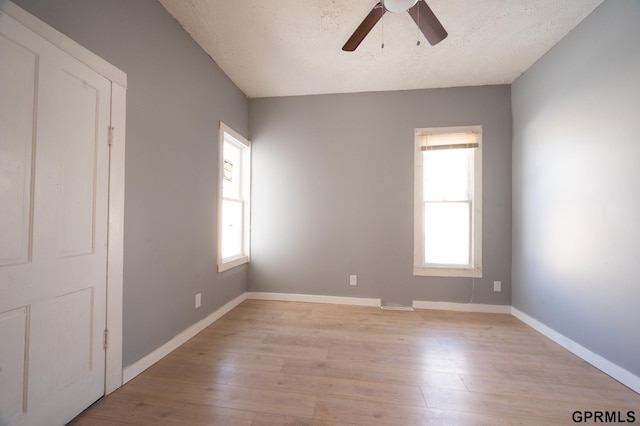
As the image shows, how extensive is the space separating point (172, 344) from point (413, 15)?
3311 millimetres

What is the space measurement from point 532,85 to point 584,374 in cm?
278

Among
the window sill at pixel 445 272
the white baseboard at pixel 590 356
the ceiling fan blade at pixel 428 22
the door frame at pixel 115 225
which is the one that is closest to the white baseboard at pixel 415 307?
the white baseboard at pixel 590 356

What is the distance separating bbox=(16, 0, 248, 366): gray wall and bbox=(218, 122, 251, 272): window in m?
0.15

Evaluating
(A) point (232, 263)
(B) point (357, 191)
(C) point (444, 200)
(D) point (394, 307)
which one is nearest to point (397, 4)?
(B) point (357, 191)

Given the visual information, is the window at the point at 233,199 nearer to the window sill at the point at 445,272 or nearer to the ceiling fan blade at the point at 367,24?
the ceiling fan blade at the point at 367,24

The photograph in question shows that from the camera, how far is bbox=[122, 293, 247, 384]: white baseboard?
5.61ft

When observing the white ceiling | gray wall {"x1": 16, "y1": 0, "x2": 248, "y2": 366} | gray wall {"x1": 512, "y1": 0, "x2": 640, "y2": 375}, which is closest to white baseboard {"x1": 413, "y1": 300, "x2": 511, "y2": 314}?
gray wall {"x1": 512, "y1": 0, "x2": 640, "y2": 375}

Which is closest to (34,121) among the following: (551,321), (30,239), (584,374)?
(30,239)

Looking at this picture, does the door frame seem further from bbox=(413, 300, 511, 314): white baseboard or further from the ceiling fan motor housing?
bbox=(413, 300, 511, 314): white baseboard

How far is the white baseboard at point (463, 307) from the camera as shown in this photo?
9.86 feet

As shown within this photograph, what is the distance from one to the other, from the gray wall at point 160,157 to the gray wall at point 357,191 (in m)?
0.91

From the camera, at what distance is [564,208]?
2252 mm

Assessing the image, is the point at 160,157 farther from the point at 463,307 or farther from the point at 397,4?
the point at 463,307

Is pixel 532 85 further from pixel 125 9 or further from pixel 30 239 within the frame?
pixel 30 239
